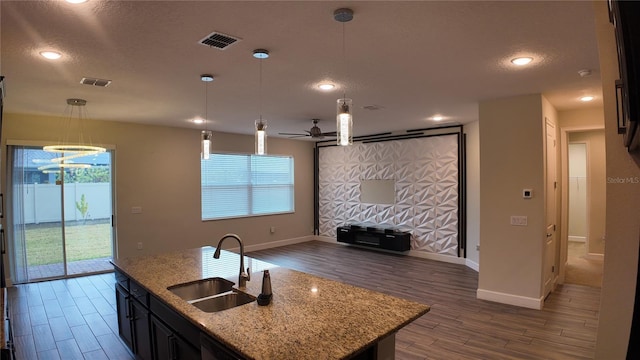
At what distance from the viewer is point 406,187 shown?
736cm

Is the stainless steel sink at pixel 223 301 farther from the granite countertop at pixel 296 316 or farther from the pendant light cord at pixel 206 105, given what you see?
the pendant light cord at pixel 206 105

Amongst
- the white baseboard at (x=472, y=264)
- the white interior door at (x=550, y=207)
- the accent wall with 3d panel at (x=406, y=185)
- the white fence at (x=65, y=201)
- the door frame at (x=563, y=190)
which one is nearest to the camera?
the white interior door at (x=550, y=207)

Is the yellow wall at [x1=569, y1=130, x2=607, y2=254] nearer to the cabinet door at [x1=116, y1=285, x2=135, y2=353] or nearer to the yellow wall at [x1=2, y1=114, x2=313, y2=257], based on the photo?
the yellow wall at [x1=2, y1=114, x2=313, y2=257]

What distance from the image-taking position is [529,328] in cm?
366

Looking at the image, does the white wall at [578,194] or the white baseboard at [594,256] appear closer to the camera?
the white baseboard at [594,256]

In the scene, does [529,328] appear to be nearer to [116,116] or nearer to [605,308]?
[605,308]

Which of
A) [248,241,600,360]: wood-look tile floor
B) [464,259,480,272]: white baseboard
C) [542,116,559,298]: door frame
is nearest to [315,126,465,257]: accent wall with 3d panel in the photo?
[464,259,480,272]: white baseboard

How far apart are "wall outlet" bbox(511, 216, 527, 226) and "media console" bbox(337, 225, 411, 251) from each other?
2.95m

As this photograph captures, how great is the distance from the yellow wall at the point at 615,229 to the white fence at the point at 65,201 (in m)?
6.74

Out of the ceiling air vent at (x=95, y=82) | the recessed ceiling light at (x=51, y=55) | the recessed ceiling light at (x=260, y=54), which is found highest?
the ceiling air vent at (x=95, y=82)

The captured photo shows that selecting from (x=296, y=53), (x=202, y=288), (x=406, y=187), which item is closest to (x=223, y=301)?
(x=202, y=288)

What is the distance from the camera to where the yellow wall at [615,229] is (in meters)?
1.30

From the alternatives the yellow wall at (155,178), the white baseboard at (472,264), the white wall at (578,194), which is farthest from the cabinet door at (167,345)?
the white wall at (578,194)

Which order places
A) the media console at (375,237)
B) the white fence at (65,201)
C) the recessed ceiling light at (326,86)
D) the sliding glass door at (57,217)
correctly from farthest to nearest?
1. the media console at (375,237)
2. the white fence at (65,201)
3. the sliding glass door at (57,217)
4. the recessed ceiling light at (326,86)
